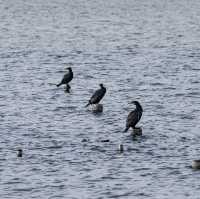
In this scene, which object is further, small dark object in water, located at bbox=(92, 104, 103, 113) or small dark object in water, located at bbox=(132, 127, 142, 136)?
small dark object in water, located at bbox=(92, 104, 103, 113)

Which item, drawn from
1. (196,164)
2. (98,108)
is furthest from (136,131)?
(196,164)

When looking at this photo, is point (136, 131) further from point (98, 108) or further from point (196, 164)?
point (196, 164)

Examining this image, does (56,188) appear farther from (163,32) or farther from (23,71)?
(163,32)

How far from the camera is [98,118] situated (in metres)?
57.5

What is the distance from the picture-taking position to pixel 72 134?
52.2 metres

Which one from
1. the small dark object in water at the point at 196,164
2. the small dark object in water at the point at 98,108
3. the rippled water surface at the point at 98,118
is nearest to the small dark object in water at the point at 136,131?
the rippled water surface at the point at 98,118

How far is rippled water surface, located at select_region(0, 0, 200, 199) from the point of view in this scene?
41500 millimetres

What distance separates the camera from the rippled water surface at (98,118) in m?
Answer: 41.5

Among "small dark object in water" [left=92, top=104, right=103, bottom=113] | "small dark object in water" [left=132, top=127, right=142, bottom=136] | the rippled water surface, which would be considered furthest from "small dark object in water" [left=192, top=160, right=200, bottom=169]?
"small dark object in water" [left=92, top=104, right=103, bottom=113]

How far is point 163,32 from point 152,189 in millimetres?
87715

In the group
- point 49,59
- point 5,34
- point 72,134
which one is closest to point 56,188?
point 72,134

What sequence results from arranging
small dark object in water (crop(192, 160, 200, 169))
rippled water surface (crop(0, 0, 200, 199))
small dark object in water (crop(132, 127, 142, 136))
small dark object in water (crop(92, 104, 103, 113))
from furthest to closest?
small dark object in water (crop(92, 104, 103, 113))
small dark object in water (crop(132, 127, 142, 136))
small dark object in water (crop(192, 160, 200, 169))
rippled water surface (crop(0, 0, 200, 199))

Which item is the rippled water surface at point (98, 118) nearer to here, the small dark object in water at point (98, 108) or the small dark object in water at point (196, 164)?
the small dark object in water at point (196, 164)

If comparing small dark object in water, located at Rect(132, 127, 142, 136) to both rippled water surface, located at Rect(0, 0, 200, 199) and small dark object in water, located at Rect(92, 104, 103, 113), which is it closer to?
rippled water surface, located at Rect(0, 0, 200, 199)
